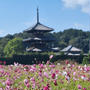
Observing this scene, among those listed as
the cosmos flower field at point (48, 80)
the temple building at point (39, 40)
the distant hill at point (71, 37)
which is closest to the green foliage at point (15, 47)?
the temple building at point (39, 40)

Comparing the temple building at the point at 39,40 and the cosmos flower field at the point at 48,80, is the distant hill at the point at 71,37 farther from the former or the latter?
the cosmos flower field at the point at 48,80

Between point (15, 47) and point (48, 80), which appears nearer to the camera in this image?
point (48, 80)

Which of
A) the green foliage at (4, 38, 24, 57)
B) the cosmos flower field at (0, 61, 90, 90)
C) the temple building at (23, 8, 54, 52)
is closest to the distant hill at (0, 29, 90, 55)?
the green foliage at (4, 38, 24, 57)

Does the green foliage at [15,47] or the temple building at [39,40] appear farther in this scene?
the green foliage at [15,47]

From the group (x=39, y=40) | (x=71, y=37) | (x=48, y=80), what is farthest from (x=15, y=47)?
(x=71, y=37)

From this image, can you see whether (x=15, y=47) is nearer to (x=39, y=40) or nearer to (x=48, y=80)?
(x=39, y=40)

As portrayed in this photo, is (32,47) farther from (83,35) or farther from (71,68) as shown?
(83,35)

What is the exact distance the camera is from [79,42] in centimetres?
8738

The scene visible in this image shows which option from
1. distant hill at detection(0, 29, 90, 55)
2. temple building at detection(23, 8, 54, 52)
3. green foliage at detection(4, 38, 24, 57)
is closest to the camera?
temple building at detection(23, 8, 54, 52)

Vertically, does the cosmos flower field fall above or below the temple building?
below

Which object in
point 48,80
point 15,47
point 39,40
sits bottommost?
point 48,80

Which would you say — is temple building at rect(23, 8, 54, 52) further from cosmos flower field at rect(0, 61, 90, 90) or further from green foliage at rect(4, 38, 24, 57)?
cosmos flower field at rect(0, 61, 90, 90)

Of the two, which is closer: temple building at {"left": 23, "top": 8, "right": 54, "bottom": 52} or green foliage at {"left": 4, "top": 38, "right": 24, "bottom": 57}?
temple building at {"left": 23, "top": 8, "right": 54, "bottom": 52}

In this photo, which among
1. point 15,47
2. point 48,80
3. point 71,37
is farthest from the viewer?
point 71,37
